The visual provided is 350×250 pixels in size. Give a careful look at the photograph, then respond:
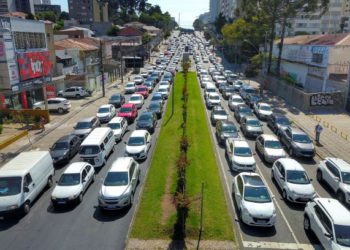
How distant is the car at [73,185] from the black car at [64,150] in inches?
161

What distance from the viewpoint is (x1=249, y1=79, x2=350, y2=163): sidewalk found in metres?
27.4

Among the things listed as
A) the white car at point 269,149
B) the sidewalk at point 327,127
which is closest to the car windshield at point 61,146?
the white car at point 269,149

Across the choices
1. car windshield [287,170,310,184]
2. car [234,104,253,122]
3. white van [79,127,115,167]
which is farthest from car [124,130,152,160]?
car [234,104,253,122]

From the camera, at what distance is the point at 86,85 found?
53.8m

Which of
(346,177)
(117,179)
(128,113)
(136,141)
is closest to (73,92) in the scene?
(128,113)

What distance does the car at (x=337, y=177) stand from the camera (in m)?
18.8

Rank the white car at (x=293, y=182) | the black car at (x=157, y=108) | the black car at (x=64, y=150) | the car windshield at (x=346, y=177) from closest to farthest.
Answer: the white car at (x=293, y=182)
the car windshield at (x=346, y=177)
the black car at (x=64, y=150)
the black car at (x=157, y=108)

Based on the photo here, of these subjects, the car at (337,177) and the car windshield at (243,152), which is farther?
the car windshield at (243,152)

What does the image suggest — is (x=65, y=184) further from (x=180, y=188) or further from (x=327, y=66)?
(x=327, y=66)

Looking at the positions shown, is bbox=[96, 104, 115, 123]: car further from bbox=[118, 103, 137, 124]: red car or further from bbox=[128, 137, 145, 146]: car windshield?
bbox=[128, 137, 145, 146]: car windshield

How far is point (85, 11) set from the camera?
166125 mm

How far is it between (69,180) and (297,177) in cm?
1251

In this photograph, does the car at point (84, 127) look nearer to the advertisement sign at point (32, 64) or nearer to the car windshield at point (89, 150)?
the car windshield at point (89, 150)

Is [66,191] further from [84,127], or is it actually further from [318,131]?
[318,131]
